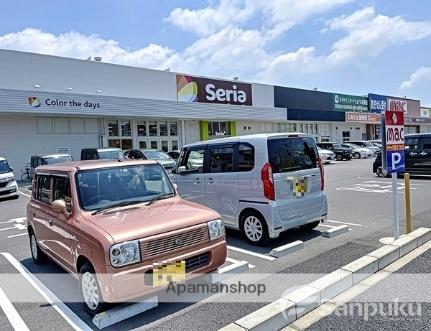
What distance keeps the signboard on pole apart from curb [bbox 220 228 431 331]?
1177mm

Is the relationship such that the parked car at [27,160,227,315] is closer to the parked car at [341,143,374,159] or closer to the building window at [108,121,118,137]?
the building window at [108,121,118,137]

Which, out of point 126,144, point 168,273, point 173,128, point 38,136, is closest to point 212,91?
point 173,128

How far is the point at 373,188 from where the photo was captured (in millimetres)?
12695

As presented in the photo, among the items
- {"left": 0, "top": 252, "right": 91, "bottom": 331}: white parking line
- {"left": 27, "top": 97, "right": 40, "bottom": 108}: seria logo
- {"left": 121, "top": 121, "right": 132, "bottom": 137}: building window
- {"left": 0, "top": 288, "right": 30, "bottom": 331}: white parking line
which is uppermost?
{"left": 27, "top": 97, "right": 40, "bottom": 108}: seria logo

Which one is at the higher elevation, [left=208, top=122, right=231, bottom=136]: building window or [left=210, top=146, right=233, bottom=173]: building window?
[left=208, top=122, right=231, bottom=136]: building window

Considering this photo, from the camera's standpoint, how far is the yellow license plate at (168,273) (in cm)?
363

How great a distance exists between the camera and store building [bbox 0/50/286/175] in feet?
65.9

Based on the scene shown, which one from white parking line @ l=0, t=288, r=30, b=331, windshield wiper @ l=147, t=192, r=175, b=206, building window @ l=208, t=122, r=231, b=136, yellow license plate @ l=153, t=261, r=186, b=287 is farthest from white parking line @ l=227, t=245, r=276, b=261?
building window @ l=208, t=122, r=231, b=136

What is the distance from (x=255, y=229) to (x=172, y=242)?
8.29ft

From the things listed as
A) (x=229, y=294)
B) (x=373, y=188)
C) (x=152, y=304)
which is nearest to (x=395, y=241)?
(x=229, y=294)

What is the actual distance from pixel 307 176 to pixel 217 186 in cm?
160

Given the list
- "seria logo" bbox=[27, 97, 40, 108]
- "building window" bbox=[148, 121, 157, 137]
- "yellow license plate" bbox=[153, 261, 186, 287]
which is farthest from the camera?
"building window" bbox=[148, 121, 157, 137]

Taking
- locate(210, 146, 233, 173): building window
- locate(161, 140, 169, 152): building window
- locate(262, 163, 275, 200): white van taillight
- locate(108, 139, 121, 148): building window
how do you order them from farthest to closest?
locate(161, 140, 169, 152): building window, locate(108, 139, 121, 148): building window, locate(210, 146, 233, 173): building window, locate(262, 163, 275, 200): white van taillight

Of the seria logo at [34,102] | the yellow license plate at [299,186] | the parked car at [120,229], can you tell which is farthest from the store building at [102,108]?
the yellow license plate at [299,186]
